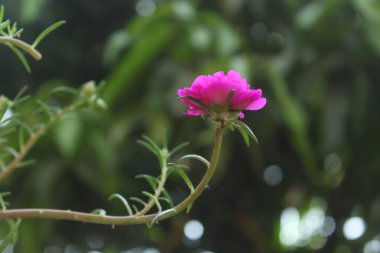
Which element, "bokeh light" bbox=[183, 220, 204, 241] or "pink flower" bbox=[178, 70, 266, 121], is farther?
"bokeh light" bbox=[183, 220, 204, 241]

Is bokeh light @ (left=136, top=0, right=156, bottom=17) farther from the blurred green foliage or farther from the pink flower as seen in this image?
the pink flower

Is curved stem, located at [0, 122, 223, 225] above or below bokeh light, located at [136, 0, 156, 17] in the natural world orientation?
below

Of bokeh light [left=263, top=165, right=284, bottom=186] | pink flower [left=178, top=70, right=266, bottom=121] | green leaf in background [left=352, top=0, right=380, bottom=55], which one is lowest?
pink flower [left=178, top=70, right=266, bottom=121]

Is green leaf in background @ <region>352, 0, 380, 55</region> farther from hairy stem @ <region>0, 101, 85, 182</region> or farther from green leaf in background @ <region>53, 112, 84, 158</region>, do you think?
hairy stem @ <region>0, 101, 85, 182</region>

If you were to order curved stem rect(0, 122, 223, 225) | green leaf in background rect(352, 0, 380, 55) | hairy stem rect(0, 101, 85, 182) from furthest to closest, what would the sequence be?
green leaf in background rect(352, 0, 380, 55), hairy stem rect(0, 101, 85, 182), curved stem rect(0, 122, 223, 225)

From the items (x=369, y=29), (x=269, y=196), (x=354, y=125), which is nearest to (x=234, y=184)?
(x=269, y=196)

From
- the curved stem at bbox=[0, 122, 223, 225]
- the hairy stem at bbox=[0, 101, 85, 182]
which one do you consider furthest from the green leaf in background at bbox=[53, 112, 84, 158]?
the curved stem at bbox=[0, 122, 223, 225]

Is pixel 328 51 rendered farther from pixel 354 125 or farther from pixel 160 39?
pixel 160 39

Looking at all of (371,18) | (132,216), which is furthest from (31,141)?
(371,18)

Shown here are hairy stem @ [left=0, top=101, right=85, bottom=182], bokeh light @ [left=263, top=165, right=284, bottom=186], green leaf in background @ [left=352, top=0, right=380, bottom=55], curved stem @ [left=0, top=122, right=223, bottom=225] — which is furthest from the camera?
bokeh light @ [left=263, top=165, right=284, bottom=186]
